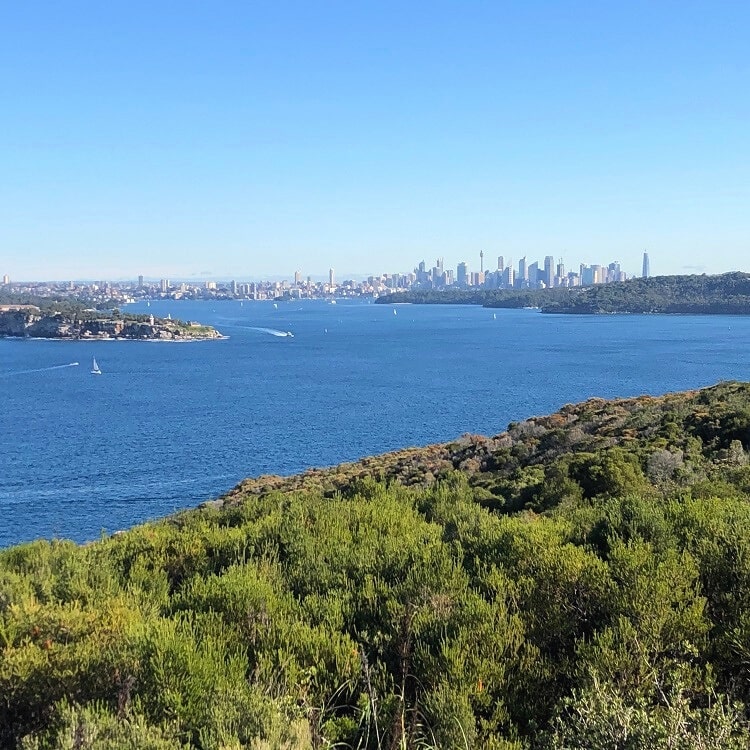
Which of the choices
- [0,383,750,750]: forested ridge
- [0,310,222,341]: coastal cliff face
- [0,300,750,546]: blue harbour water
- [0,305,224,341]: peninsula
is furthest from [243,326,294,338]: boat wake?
[0,383,750,750]: forested ridge

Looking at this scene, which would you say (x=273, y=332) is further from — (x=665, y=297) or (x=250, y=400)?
(x=665, y=297)

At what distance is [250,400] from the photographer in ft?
156

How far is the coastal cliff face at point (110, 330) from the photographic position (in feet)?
313

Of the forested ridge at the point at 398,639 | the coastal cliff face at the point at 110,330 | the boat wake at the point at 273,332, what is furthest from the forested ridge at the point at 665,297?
the forested ridge at the point at 398,639

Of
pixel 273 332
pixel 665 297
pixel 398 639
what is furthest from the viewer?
pixel 665 297

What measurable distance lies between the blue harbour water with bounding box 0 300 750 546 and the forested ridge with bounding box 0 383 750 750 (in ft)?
53.4

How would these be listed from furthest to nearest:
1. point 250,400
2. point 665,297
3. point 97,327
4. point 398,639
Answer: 1. point 665,297
2. point 97,327
3. point 250,400
4. point 398,639

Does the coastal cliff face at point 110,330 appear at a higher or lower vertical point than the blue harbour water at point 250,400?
higher

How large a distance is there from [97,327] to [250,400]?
58614 millimetres

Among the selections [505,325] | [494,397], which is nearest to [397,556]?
[494,397]

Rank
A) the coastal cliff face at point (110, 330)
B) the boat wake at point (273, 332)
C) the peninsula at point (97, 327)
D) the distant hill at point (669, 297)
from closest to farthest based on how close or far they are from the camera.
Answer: the coastal cliff face at point (110, 330)
the peninsula at point (97, 327)
the boat wake at point (273, 332)
the distant hill at point (669, 297)

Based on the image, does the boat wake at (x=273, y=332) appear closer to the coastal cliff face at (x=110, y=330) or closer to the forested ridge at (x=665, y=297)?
the coastal cliff face at (x=110, y=330)

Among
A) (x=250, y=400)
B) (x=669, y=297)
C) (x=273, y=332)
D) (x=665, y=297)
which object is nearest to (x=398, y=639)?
(x=250, y=400)

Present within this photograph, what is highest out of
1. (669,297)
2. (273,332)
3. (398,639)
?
(669,297)
